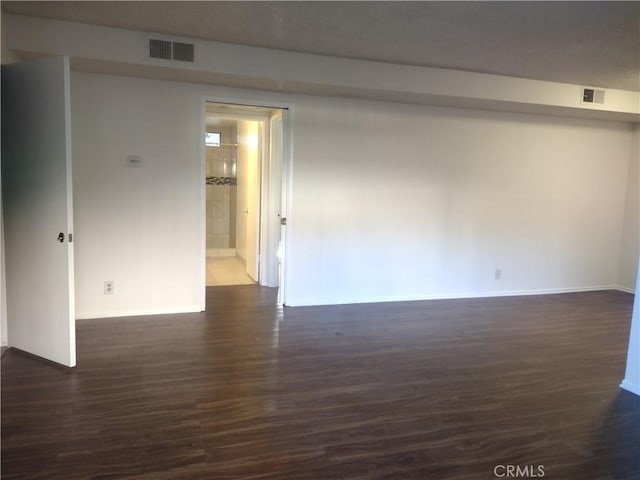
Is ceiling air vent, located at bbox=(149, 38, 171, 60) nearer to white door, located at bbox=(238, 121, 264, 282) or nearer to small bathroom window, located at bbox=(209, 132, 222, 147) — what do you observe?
white door, located at bbox=(238, 121, 264, 282)

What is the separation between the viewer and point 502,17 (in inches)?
124

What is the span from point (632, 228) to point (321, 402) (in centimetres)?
553

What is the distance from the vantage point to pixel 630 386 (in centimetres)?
309

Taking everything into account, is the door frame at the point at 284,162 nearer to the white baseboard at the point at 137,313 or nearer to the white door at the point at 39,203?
the white baseboard at the point at 137,313

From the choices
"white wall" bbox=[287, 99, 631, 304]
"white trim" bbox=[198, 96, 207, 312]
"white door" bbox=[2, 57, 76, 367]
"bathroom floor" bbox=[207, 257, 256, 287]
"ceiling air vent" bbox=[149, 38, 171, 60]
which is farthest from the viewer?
"bathroom floor" bbox=[207, 257, 256, 287]

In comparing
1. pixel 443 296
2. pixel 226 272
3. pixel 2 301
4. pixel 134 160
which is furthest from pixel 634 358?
pixel 226 272

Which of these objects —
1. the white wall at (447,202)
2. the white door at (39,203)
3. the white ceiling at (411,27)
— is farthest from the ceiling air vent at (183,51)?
the white wall at (447,202)

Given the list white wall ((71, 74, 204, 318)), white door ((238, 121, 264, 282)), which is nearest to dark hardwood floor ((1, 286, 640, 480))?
white wall ((71, 74, 204, 318))

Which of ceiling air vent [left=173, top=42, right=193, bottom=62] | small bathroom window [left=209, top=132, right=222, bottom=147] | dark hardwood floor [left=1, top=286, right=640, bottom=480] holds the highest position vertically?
ceiling air vent [left=173, top=42, right=193, bottom=62]

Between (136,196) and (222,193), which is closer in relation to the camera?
(136,196)

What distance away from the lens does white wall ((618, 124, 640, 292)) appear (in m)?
6.01

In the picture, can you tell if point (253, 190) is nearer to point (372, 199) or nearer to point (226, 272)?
point (226, 272)

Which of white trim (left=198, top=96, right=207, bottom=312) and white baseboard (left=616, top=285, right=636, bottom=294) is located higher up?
white trim (left=198, top=96, right=207, bottom=312)

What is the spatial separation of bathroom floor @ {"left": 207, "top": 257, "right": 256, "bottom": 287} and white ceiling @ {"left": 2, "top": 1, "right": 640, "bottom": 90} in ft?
10.7
